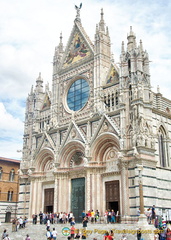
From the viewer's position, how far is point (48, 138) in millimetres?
31453

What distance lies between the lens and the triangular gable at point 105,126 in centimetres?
2556

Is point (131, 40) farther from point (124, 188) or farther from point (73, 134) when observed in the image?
point (124, 188)

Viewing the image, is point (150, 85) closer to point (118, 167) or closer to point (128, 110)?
point (128, 110)

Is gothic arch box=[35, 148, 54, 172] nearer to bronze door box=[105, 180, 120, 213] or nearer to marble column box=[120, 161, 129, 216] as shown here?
bronze door box=[105, 180, 120, 213]

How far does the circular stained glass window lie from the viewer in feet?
100

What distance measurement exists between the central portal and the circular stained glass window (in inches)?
291

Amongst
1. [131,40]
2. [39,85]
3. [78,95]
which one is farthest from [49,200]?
[131,40]

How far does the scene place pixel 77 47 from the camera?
3316cm

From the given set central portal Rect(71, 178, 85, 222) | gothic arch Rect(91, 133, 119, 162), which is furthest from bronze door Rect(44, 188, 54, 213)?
gothic arch Rect(91, 133, 119, 162)

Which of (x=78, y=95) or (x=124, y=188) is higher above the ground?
(x=78, y=95)

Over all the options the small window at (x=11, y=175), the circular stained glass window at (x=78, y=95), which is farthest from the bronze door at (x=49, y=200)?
the small window at (x=11, y=175)

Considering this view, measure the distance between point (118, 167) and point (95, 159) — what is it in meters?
2.65

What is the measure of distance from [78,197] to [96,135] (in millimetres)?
5922

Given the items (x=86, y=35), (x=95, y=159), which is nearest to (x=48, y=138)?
(x=95, y=159)
